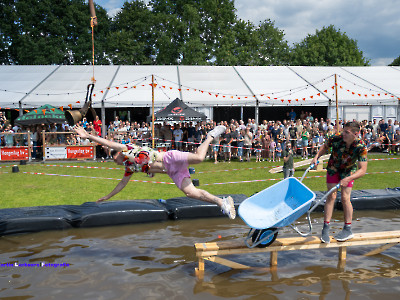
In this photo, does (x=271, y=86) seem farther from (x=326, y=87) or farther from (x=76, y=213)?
(x=76, y=213)

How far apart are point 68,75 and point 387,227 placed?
20.7 meters

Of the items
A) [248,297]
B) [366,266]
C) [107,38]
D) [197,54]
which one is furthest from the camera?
Answer: [107,38]

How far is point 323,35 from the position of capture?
54.2 meters

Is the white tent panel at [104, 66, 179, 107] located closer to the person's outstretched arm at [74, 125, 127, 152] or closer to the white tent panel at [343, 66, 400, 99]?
the white tent panel at [343, 66, 400, 99]

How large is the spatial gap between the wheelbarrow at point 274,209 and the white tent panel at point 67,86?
55.0 feet

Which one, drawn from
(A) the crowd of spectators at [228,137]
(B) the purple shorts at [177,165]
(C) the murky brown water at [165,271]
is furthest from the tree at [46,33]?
(B) the purple shorts at [177,165]

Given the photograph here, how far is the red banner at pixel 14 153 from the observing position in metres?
17.2

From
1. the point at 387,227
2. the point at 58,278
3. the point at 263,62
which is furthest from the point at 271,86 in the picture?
the point at 263,62

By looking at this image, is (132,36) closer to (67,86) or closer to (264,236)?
(67,86)

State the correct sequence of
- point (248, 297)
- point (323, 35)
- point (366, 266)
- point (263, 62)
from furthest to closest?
point (323, 35), point (263, 62), point (366, 266), point (248, 297)

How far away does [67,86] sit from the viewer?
70.6 feet

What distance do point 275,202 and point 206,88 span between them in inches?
665

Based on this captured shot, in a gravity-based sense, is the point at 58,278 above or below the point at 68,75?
below

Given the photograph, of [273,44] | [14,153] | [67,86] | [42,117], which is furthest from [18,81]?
[273,44]
